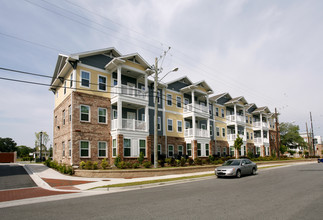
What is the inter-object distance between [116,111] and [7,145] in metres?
111

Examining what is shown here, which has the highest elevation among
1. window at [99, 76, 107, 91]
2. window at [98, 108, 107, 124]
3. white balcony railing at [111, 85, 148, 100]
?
window at [99, 76, 107, 91]

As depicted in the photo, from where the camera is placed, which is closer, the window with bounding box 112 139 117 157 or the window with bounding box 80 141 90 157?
the window with bounding box 80 141 90 157

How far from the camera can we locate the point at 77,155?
20766 mm

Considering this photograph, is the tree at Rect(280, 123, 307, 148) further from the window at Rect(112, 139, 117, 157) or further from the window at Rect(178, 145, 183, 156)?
the window at Rect(112, 139, 117, 157)

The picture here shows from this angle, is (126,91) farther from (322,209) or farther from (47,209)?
(322,209)

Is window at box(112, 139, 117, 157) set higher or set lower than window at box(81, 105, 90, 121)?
lower

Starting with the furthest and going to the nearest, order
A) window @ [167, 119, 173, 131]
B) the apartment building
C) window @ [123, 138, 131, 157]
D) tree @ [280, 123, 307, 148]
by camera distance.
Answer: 1. tree @ [280, 123, 307, 148]
2. window @ [167, 119, 173, 131]
3. window @ [123, 138, 131, 157]
4. the apartment building

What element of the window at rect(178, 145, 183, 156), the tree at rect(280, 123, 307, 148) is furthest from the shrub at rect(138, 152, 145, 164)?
the tree at rect(280, 123, 307, 148)

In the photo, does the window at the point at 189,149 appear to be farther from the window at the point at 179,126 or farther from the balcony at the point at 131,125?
the balcony at the point at 131,125

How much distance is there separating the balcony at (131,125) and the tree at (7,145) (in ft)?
354

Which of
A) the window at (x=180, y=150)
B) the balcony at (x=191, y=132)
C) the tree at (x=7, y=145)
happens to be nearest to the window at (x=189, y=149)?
the window at (x=180, y=150)

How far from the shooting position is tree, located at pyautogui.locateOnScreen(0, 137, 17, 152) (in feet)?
351

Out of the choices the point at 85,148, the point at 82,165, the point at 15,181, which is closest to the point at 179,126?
the point at 85,148

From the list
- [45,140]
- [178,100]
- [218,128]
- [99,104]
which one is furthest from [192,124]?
[45,140]
